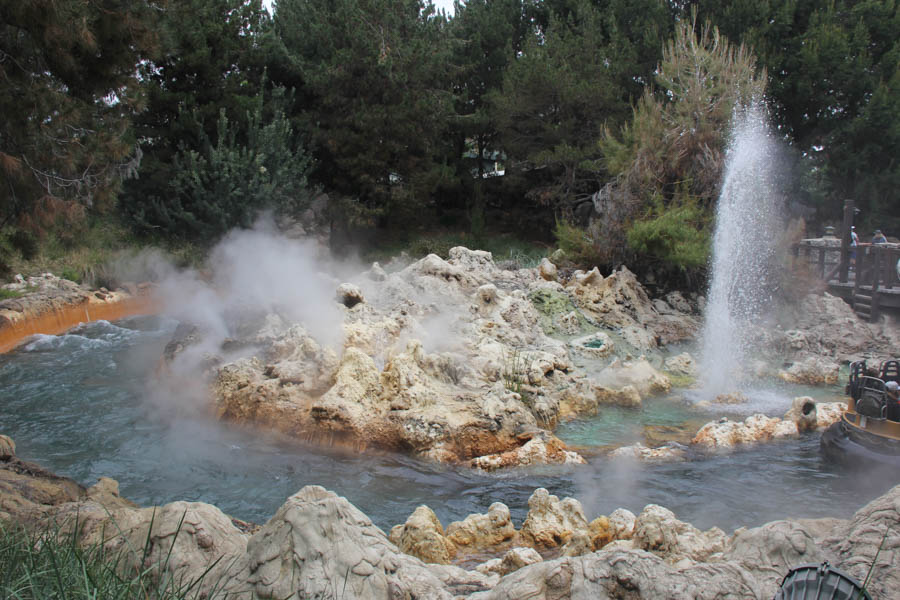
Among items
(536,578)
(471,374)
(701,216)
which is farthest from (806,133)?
(536,578)

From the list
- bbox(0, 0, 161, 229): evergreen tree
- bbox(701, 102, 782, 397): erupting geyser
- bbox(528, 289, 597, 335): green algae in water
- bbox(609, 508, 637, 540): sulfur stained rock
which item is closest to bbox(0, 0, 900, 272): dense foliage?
bbox(701, 102, 782, 397): erupting geyser

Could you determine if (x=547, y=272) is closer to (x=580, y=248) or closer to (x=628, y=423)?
(x=580, y=248)

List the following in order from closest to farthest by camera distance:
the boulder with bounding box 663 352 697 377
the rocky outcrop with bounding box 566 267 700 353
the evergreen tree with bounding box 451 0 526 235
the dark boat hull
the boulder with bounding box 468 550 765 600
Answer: the boulder with bounding box 468 550 765 600 < the dark boat hull < the boulder with bounding box 663 352 697 377 < the rocky outcrop with bounding box 566 267 700 353 < the evergreen tree with bounding box 451 0 526 235

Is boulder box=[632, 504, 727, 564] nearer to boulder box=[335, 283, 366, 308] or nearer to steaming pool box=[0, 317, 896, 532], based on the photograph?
steaming pool box=[0, 317, 896, 532]

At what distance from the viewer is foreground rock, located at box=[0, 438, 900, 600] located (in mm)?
2312

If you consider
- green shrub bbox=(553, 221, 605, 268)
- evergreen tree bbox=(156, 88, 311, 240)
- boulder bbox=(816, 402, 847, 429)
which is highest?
evergreen tree bbox=(156, 88, 311, 240)

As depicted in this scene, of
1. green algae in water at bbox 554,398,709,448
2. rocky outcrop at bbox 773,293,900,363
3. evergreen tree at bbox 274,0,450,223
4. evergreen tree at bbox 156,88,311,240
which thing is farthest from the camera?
evergreen tree at bbox 274,0,450,223

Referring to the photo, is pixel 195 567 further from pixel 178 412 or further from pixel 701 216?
pixel 701 216

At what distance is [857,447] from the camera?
5.43 metres

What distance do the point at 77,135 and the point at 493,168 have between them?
64.7 ft

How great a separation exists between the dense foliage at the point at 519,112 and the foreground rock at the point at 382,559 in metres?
9.34

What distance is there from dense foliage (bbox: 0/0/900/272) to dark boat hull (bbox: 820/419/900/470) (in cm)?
608

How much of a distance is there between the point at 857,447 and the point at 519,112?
1367cm

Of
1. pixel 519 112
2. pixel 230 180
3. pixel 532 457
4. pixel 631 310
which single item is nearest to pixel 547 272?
pixel 631 310
